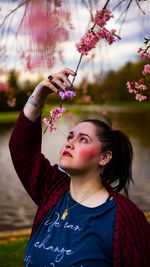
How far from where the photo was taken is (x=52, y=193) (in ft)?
5.34

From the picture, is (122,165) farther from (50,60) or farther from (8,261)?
(8,261)

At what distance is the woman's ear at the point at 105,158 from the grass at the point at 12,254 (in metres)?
2.05

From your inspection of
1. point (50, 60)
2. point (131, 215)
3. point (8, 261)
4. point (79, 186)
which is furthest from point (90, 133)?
point (8, 261)

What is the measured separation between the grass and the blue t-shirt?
1.99 metres

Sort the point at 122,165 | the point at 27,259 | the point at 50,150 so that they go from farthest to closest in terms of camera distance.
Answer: the point at 50,150
the point at 122,165
the point at 27,259

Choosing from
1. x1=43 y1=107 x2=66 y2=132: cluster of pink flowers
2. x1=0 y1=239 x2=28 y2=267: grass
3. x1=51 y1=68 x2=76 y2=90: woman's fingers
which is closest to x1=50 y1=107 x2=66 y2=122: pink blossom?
x1=43 y1=107 x2=66 y2=132: cluster of pink flowers

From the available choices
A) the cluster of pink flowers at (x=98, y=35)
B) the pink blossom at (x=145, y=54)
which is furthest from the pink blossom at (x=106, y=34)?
the pink blossom at (x=145, y=54)

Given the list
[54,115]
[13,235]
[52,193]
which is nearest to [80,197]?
[52,193]

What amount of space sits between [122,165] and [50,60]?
2.05 ft

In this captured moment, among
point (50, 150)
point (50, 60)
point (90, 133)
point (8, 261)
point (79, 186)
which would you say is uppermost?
point (50, 60)

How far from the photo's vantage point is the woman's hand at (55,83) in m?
1.43

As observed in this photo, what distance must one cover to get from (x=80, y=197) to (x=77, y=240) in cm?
19

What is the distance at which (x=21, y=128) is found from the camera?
158 cm

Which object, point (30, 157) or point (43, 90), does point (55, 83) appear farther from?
point (30, 157)
